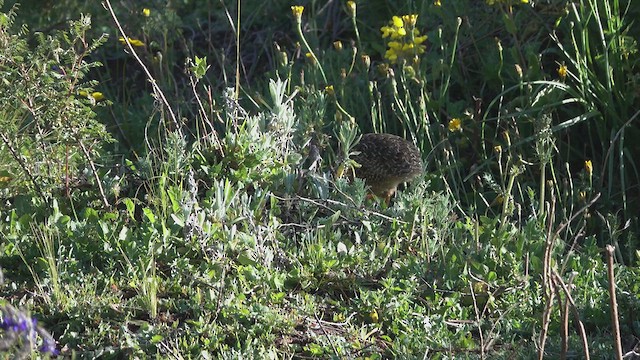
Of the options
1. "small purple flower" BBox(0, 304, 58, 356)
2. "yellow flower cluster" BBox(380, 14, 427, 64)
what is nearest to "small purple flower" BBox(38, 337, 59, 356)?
"small purple flower" BBox(0, 304, 58, 356)

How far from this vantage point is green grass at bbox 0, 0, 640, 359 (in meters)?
3.93

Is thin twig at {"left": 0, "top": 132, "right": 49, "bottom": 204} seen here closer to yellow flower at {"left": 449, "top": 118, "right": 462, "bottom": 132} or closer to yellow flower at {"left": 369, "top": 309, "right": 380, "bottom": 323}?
yellow flower at {"left": 369, "top": 309, "right": 380, "bottom": 323}

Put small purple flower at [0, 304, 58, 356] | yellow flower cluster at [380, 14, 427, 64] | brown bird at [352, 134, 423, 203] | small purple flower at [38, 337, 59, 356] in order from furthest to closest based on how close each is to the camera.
→ 1. yellow flower cluster at [380, 14, 427, 64]
2. brown bird at [352, 134, 423, 203]
3. small purple flower at [38, 337, 59, 356]
4. small purple flower at [0, 304, 58, 356]

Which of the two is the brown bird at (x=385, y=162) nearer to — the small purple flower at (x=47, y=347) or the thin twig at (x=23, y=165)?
the thin twig at (x=23, y=165)

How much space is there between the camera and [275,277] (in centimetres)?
Result: 420

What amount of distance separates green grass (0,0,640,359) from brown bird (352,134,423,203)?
0.29 feet

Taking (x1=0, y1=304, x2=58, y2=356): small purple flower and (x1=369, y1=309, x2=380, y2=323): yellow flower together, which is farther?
(x1=369, y1=309, x2=380, y2=323): yellow flower

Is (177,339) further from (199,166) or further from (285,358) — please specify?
(199,166)

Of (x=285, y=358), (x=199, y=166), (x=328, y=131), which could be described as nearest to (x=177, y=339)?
(x=285, y=358)

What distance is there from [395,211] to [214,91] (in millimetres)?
2644

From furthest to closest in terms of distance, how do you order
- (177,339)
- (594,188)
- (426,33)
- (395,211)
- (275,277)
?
(426,33)
(594,188)
(395,211)
(275,277)
(177,339)

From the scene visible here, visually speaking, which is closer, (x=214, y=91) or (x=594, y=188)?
(x=594, y=188)

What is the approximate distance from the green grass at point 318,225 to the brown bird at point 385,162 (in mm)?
87

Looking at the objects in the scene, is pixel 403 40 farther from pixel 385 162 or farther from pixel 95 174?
pixel 95 174
